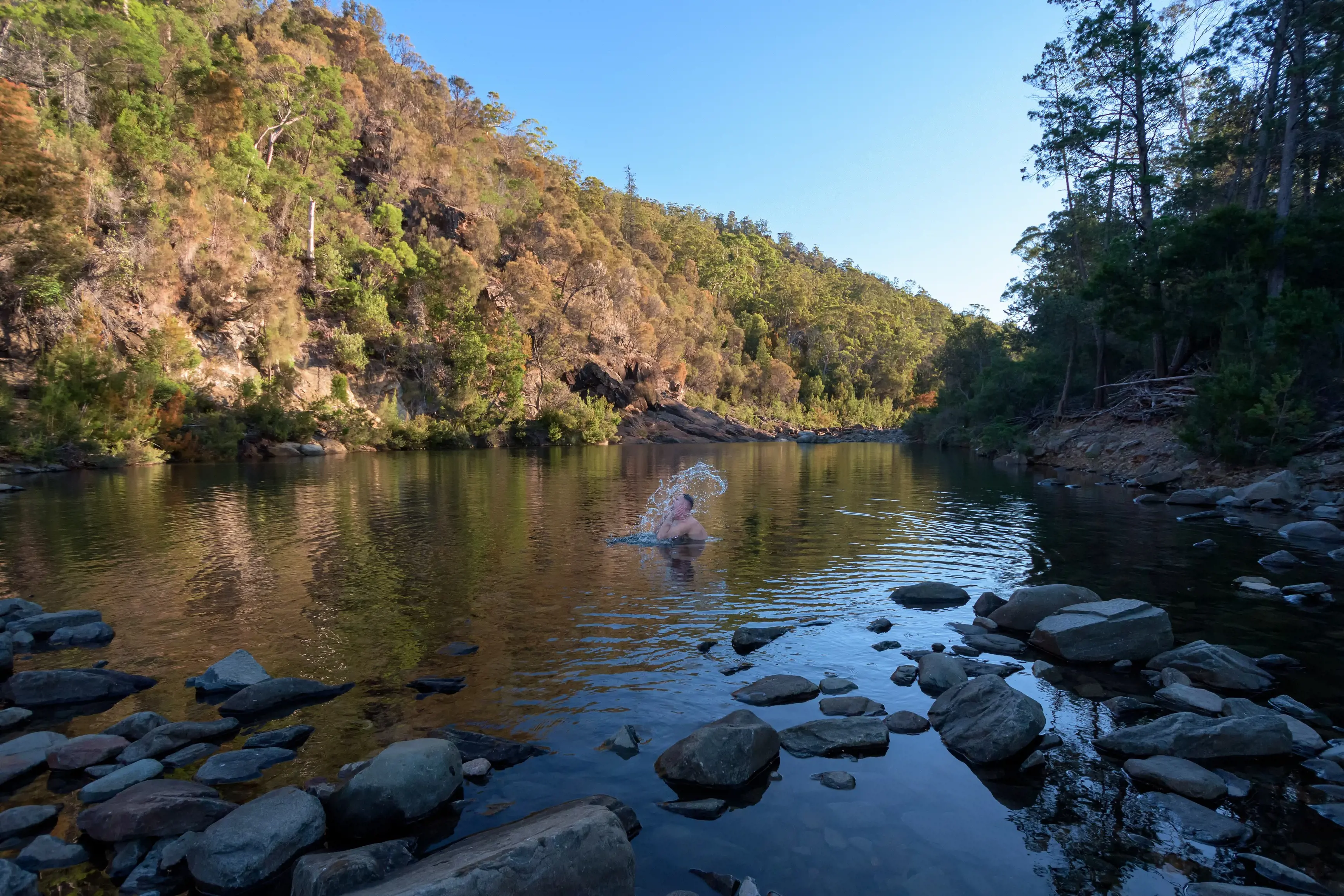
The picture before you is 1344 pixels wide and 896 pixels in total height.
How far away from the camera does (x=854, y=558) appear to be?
15320 millimetres

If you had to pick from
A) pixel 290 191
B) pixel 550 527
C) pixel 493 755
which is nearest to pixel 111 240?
pixel 290 191

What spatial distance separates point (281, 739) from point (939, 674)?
23.0 ft

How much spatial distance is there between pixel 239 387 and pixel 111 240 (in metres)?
10.3

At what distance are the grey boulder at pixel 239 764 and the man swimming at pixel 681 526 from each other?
10.9 metres

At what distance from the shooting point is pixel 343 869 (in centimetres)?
434

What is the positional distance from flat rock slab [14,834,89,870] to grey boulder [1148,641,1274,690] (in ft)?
34.8

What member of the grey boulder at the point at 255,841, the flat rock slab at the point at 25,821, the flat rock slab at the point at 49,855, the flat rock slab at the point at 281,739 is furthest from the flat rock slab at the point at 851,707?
the flat rock slab at the point at 25,821

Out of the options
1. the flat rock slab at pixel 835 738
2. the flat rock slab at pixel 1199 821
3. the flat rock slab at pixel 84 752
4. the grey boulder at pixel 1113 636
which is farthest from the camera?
the grey boulder at pixel 1113 636

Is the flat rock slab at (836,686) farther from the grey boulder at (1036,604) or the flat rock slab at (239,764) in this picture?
the flat rock slab at (239,764)

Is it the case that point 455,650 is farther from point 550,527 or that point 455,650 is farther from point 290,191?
point 290,191

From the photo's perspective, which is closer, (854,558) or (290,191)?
(854,558)

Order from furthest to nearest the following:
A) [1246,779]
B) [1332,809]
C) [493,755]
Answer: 1. [493,755]
2. [1246,779]
3. [1332,809]

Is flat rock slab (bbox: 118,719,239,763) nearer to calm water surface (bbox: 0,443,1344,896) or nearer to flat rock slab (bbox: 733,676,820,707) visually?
calm water surface (bbox: 0,443,1344,896)

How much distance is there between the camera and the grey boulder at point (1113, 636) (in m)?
8.89
